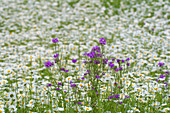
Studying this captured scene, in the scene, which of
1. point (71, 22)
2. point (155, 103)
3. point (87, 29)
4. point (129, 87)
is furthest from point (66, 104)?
point (71, 22)

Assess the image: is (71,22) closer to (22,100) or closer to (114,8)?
(114,8)

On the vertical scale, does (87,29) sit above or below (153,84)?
above

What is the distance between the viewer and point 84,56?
5.98m

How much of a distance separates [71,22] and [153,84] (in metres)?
5.46

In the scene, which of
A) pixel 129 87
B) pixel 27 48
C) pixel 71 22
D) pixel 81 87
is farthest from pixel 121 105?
pixel 71 22

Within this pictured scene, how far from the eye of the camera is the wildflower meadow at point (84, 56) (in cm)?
384

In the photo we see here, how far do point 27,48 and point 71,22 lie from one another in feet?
9.52

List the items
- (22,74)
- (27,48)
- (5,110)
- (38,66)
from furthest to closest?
1. (27,48)
2. (38,66)
3. (22,74)
4. (5,110)

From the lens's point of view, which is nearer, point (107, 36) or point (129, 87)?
point (129, 87)

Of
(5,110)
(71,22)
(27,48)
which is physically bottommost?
(5,110)

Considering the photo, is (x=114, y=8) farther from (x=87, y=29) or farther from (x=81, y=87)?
(x=81, y=87)

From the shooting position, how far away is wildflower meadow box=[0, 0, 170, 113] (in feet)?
12.6

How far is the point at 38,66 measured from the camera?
5.53 metres

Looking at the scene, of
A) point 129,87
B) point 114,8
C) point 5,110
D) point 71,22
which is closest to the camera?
point 5,110
